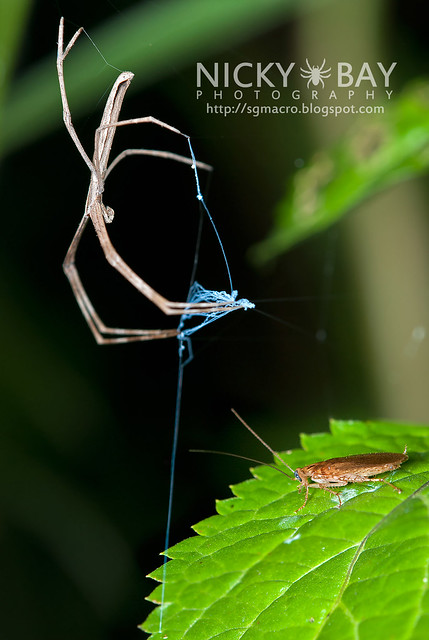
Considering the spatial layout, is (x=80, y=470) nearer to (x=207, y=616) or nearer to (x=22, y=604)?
(x=22, y=604)

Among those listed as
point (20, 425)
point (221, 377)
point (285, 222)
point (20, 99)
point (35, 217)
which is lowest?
point (221, 377)

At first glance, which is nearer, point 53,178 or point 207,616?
point 207,616

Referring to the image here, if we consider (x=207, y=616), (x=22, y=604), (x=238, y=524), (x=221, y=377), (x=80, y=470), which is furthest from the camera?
(x=221, y=377)

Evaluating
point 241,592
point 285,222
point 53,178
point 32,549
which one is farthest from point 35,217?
point 241,592

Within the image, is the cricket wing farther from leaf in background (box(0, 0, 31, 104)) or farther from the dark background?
leaf in background (box(0, 0, 31, 104))

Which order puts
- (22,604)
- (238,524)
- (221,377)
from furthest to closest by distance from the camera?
(221,377), (22,604), (238,524)

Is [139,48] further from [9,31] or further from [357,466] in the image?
[357,466]
